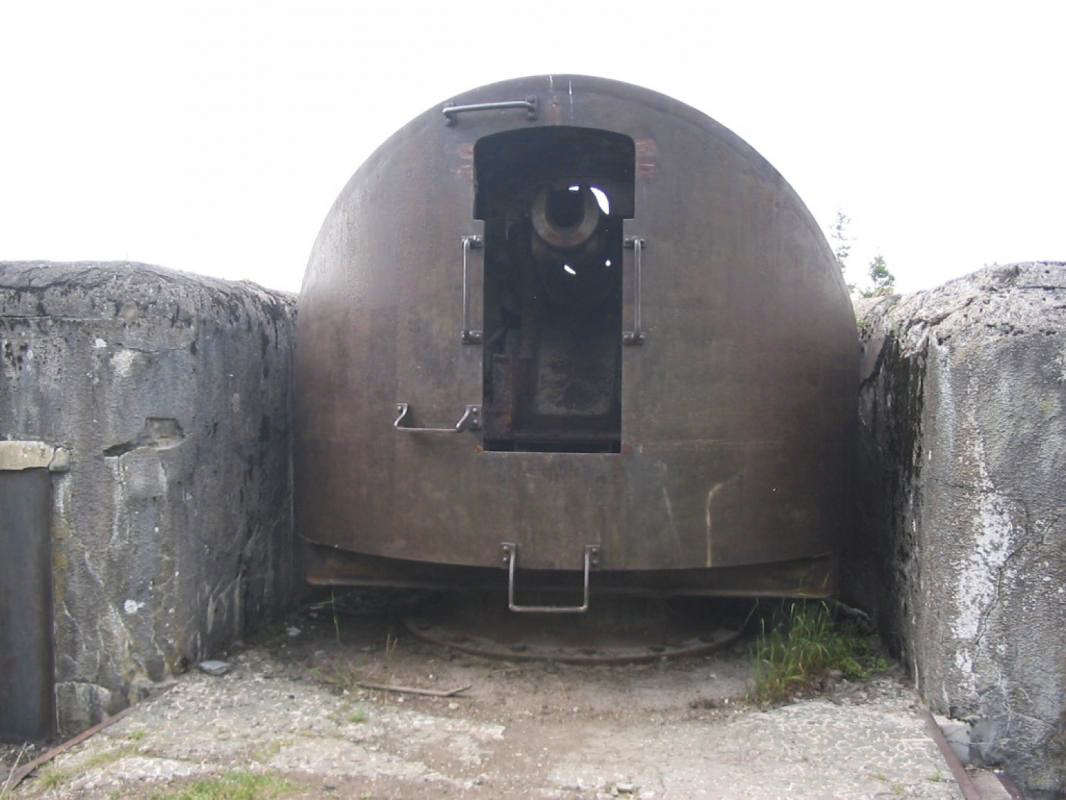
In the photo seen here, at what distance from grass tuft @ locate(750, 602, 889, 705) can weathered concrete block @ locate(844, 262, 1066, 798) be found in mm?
401

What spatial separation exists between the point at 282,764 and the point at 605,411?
7.08 feet

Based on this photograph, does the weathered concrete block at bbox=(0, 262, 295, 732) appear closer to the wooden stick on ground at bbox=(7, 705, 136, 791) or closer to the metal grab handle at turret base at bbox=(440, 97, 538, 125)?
the wooden stick on ground at bbox=(7, 705, 136, 791)

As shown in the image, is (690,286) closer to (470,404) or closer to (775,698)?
(470,404)

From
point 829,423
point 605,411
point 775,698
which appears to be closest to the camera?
point 775,698

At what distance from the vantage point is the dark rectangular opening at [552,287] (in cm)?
390

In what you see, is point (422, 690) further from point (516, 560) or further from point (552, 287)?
point (552, 287)

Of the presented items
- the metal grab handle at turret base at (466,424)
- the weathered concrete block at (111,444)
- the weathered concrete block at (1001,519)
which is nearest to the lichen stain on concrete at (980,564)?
the weathered concrete block at (1001,519)

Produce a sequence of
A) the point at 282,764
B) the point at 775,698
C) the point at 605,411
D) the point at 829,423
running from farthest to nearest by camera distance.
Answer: the point at 605,411, the point at 829,423, the point at 775,698, the point at 282,764

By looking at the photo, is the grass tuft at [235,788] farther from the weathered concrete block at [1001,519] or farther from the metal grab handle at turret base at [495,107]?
the metal grab handle at turret base at [495,107]

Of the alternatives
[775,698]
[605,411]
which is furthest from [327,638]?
[775,698]

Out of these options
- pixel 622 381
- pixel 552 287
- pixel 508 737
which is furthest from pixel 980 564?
pixel 552 287

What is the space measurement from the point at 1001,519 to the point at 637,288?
1414 mm

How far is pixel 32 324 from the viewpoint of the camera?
3.26 metres

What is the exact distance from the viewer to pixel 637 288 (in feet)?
10.9
